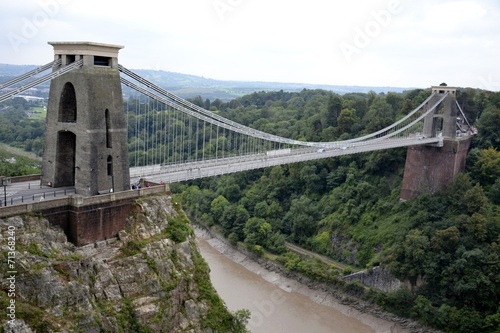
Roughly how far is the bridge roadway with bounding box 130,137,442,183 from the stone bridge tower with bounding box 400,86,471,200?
26.5 inches

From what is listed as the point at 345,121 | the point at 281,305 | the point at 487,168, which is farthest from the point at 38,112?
the point at 487,168

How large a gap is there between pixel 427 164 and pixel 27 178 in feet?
72.2

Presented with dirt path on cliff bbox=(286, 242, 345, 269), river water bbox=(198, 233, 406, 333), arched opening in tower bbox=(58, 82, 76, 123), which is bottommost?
river water bbox=(198, 233, 406, 333)

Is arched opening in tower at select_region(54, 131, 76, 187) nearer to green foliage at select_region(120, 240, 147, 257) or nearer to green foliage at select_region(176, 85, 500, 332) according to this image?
green foliage at select_region(120, 240, 147, 257)

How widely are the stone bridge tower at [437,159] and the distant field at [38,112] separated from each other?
4246cm

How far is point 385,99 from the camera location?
42.0 m

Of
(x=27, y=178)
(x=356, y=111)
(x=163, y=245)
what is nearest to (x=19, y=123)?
(x=356, y=111)

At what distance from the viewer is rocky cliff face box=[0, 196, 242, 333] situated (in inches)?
512

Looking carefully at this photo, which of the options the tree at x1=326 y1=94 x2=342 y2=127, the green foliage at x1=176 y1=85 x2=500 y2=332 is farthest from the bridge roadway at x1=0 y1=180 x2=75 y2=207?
the tree at x1=326 y1=94 x2=342 y2=127

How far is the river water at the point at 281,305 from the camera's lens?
2414cm

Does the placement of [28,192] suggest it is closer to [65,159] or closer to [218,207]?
[65,159]

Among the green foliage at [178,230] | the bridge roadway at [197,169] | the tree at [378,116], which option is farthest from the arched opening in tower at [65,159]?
the tree at [378,116]

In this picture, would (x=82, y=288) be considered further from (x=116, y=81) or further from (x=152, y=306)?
(x=116, y=81)

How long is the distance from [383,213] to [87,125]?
19.9m
